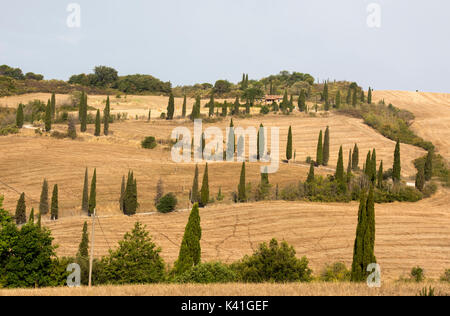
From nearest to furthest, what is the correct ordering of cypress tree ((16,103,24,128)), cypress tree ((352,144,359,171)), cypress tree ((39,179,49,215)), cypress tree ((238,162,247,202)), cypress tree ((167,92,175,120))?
1. cypress tree ((39,179,49,215))
2. cypress tree ((238,162,247,202))
3. cypress tree ((352,144,359,171))
4. cypress tree ((16,103,24,128))
5. cypress tree ((167,92,175,120))

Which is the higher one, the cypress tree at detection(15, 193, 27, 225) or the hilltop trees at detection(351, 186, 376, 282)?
the hilltop trees at detection(351, 186, 376, 282)

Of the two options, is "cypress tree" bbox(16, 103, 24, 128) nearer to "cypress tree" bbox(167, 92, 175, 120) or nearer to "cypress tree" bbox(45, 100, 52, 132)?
"cypress tree" bbox(45, 100, 52, 132)

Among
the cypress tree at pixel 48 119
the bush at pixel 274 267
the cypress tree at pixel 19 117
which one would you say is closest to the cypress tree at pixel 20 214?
the bush at pixel 274 267

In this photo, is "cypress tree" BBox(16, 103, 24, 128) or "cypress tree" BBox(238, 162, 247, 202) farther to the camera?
"cypress tree" BBox(16, 103, 24, 128)

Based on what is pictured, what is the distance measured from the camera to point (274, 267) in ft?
103

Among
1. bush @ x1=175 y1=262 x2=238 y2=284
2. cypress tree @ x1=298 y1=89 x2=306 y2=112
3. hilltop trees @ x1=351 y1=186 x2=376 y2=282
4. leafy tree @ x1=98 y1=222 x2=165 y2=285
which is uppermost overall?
cypress tree @ x1=298 y1=89 x2=306 y2=112

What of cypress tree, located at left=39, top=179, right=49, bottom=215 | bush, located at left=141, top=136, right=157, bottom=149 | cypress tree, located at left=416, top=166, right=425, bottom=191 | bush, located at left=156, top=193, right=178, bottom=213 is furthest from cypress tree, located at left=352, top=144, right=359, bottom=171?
cypress tree, located at left=39, top=179, right=49, bottom=215

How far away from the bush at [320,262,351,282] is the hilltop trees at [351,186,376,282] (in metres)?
4.50

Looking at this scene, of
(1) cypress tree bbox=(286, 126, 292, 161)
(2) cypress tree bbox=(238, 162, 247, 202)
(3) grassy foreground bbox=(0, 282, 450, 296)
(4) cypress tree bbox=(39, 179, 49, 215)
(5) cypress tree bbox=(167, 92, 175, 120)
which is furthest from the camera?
(5) cypress tree bbox=(167, 92, 175, 120)

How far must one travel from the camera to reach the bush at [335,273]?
1281 inches

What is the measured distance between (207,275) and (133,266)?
21.4ft

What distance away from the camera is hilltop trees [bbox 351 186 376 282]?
89.8 feet

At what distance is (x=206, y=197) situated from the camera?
210ft
